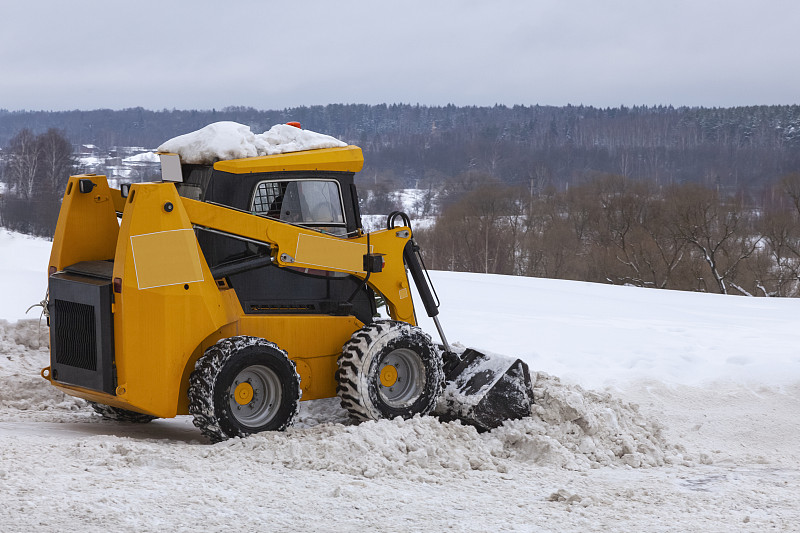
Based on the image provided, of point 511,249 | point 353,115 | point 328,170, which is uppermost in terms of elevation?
point 353,115

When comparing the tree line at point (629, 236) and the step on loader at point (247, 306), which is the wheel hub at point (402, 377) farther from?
the tree line at point (629, 236)

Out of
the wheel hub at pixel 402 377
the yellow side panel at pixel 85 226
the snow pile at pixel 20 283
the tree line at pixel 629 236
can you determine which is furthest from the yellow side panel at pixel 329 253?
the tree line at pixel 629 236

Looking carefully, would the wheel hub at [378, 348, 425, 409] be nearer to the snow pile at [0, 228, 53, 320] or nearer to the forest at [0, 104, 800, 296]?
the snow pile at [0, 228, 53, 320]

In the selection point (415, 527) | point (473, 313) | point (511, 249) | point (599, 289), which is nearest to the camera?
point (415, 527)

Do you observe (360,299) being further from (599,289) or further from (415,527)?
(599,289)

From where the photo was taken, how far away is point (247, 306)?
23.3 feet

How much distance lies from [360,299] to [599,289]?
15.7 m

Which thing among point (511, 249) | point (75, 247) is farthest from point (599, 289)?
point (511, 249)

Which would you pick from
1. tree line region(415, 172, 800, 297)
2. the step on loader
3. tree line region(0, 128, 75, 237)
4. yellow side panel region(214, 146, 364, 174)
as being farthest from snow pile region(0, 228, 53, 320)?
tree line region(415, 172, 800, 297)

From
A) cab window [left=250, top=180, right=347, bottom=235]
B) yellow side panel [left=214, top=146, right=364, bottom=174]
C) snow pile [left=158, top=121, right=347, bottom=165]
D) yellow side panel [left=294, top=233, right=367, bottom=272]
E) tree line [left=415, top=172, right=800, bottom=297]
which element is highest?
snow pile [left=158, top=121, right=347, bottom=165]

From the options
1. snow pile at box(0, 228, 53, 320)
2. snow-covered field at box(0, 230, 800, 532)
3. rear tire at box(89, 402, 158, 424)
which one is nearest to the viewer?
snow-covered field at box(0, 230, 800, 532)

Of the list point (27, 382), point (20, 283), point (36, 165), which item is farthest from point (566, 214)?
point (27, 382)

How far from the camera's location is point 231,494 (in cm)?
527

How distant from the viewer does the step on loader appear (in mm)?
6387
